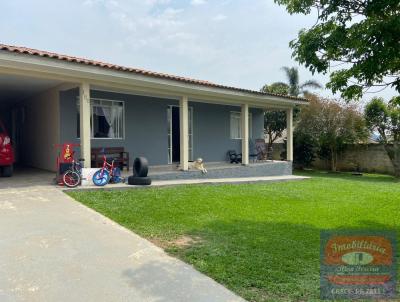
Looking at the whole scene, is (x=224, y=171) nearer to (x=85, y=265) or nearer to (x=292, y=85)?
(x=85, y=265)

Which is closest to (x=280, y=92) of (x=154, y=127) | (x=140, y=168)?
(x=154, y=127)

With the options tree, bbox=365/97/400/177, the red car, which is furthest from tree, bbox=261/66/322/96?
the red car

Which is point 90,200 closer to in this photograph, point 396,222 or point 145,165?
point 145,165

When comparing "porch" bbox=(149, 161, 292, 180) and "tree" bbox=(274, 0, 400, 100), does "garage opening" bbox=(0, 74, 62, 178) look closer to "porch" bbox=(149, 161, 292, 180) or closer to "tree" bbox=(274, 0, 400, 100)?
"porch" bbox=(149, 161, 292, 180)

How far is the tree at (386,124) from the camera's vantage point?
20297mm

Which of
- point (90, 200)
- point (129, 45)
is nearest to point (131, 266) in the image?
point (90, 200)

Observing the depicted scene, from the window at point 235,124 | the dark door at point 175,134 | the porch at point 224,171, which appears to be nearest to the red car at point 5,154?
the porch at point 224,171

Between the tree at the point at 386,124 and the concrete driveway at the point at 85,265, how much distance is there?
63.6 ft

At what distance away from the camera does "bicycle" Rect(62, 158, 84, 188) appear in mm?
8258

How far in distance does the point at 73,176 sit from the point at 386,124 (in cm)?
1885

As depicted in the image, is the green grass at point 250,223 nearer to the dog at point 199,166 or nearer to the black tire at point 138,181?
the black tire at point 138,181

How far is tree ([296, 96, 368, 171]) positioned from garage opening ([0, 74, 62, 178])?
15867 mm

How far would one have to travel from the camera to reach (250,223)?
5.88 m

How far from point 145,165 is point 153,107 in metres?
4.37
